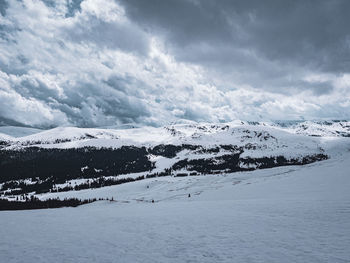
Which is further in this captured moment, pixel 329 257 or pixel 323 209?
pixel 323 209

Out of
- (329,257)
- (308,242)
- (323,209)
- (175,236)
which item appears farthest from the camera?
(323,209)

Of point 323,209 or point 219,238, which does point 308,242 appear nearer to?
point 219,238

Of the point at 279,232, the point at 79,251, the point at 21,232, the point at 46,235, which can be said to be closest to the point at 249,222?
the point at 279,232

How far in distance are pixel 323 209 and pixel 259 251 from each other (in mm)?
9472

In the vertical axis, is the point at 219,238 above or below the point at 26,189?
above

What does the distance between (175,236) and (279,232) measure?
16.1 feet

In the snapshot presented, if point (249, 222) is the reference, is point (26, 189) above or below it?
below

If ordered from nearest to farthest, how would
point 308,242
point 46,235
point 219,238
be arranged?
point 308,242 < point 219,238 < point 46,235

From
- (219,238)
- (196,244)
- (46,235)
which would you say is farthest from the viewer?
(46,235)

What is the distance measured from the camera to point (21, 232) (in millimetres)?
12828

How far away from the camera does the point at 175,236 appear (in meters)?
10.7

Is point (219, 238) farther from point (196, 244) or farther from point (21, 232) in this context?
point (21, 232)

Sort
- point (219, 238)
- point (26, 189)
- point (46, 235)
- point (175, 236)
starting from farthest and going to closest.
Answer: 1. point (26, 189)
2. point (46, 235)
3. point (175, 236)
4. point (219, 238)

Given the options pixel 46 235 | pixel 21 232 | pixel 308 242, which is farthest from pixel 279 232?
pixel 21 232
